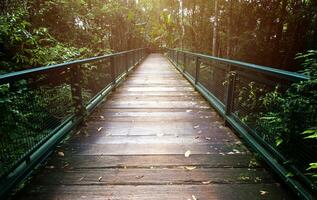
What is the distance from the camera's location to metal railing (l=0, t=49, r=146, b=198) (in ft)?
6.42

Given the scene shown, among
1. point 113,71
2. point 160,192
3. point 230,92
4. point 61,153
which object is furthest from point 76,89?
point 113,71

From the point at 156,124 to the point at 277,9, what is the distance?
30.7ft

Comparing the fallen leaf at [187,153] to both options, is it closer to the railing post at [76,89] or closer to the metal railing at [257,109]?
the metal railing at [257,109]

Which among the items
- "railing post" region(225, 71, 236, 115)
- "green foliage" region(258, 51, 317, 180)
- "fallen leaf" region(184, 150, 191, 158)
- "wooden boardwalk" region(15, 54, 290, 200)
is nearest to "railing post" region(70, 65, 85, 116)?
"wooden boardwalk" region(15, 54, 290, 200)

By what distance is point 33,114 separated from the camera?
2398 mm

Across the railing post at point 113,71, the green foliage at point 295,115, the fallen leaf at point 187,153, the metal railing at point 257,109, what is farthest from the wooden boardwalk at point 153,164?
the railing post at point 113,71

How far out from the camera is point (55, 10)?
7.62 meters

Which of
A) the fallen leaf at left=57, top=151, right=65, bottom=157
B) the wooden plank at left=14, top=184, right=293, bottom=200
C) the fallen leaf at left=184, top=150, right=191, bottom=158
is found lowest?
the wooden plank at left=14, top=184, right=293, bottom=200

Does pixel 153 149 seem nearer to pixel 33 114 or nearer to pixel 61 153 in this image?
pixel 61 153

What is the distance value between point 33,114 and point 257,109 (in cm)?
256

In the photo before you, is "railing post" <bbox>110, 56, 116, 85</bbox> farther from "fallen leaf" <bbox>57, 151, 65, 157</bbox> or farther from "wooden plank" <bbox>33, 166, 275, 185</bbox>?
"wooden plank" <bbox>33, 166, 275, 185</bbox>

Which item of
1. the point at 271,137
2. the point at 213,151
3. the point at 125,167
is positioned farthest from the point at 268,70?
the point at 125,167

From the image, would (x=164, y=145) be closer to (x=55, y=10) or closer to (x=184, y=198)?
(x=184, y=198)

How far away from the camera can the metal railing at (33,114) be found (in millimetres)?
1956
